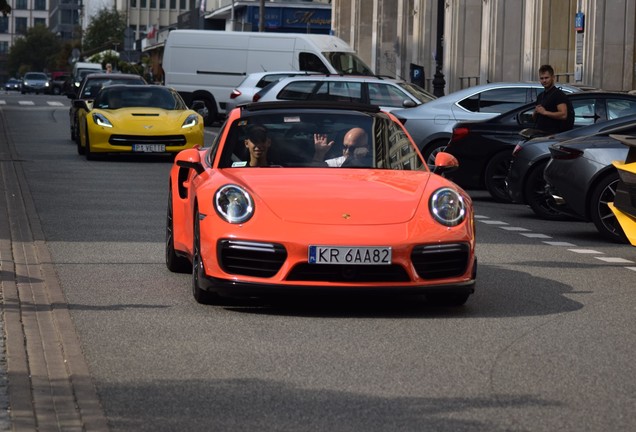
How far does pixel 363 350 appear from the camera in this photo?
8305 mm

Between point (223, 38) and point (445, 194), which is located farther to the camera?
point (223, 38)

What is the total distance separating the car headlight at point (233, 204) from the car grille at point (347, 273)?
48 cm

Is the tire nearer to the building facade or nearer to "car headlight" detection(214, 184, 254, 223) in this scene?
the building facade

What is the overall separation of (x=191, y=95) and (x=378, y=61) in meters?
23.3

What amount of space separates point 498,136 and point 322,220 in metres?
11.7

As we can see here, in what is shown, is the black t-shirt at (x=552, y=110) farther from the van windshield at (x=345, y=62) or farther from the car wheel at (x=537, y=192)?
the van windshield at (x=345, y=62)

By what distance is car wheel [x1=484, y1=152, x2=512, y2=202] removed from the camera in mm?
20828

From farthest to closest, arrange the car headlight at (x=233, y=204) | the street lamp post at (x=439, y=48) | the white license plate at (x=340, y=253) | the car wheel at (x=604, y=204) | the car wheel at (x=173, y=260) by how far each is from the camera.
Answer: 1. the street lamp post at (x=439, y=48)
2. the car wheel at (x=604, y=204)
3. the car wheel at (x=173, y=260)
4. the car headlight at (x=233, y=204)
5. the white license plate at (x=340, y=253)

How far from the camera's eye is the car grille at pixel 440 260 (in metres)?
9.61

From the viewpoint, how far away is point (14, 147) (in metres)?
30.9

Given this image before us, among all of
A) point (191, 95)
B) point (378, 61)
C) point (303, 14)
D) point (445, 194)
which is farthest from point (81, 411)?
point (303, 14)

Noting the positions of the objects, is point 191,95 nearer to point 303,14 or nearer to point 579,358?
point 579,358

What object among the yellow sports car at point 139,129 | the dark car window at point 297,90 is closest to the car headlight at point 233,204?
the yellow sports car at point 139,129

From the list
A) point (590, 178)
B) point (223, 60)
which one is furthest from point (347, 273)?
point (223, 60)
